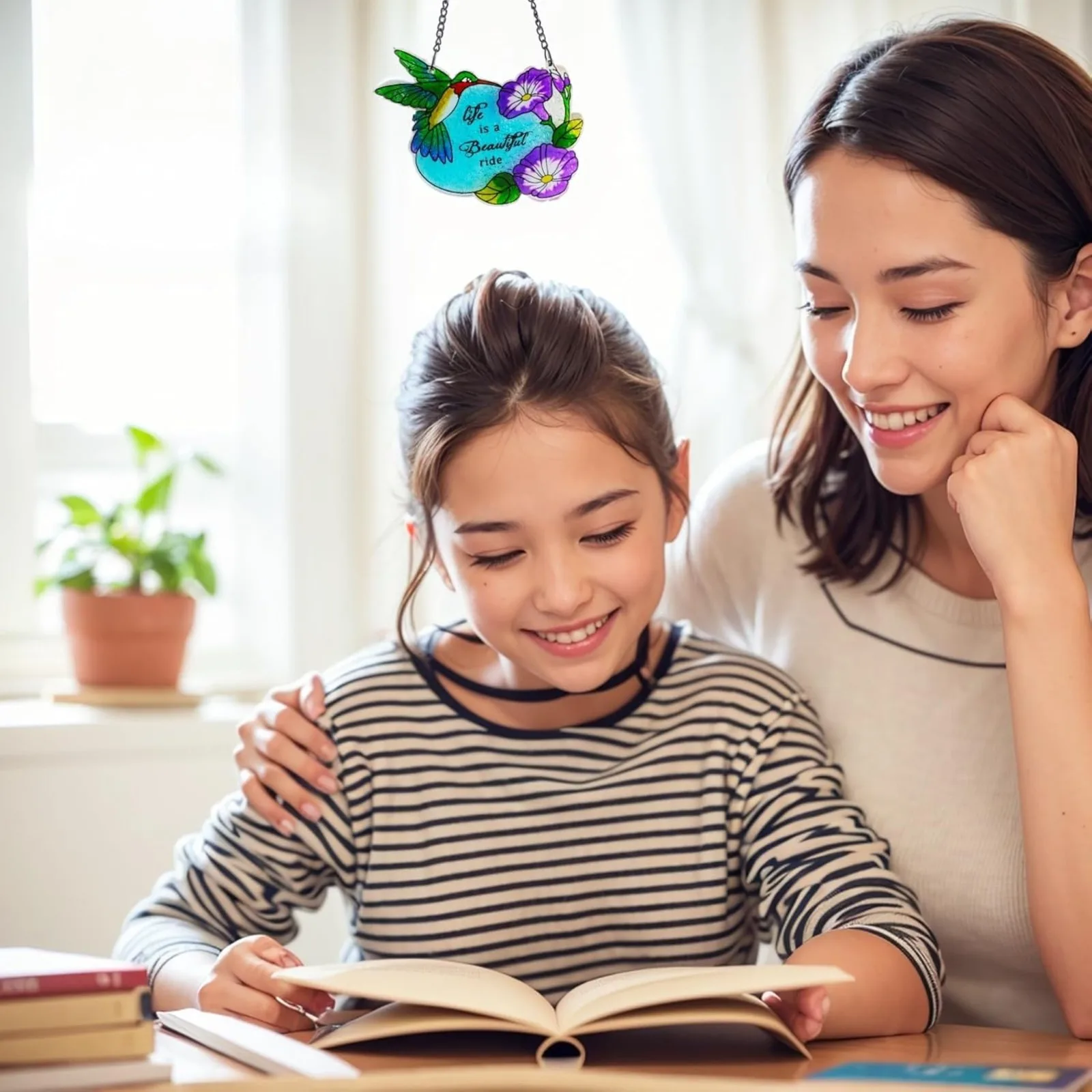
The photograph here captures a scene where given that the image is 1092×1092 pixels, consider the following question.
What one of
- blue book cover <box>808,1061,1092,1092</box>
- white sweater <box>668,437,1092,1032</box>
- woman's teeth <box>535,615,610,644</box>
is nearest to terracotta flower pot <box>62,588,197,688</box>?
white sweater <box>668,437,1092,1032</box>

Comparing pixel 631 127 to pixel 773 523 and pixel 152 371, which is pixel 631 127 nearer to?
pixel 152 371

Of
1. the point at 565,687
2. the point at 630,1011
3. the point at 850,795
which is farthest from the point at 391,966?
the point at 850,795

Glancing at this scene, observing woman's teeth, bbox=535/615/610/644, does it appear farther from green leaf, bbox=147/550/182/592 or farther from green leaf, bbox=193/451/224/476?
green leaf, bbox=193/451/224/476

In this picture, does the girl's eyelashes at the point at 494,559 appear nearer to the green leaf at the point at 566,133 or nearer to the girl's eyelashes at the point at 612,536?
the girl's eyelashes at the point at 612,536

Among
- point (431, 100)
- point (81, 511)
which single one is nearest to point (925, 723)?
point (431, 100)

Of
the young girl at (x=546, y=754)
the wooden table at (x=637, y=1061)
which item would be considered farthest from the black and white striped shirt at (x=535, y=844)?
the wooden table at (x=637, y=1061)

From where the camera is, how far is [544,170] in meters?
1.26

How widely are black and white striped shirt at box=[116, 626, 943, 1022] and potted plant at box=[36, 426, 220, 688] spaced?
1008 millimetres

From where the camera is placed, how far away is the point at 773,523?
1.64m

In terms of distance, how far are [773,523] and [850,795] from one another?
36 cm

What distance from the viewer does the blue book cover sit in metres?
0.83

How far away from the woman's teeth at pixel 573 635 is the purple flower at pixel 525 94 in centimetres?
48

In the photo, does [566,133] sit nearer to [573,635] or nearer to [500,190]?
[500,190]

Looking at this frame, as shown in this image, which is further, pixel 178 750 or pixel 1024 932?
pixel 178 750
